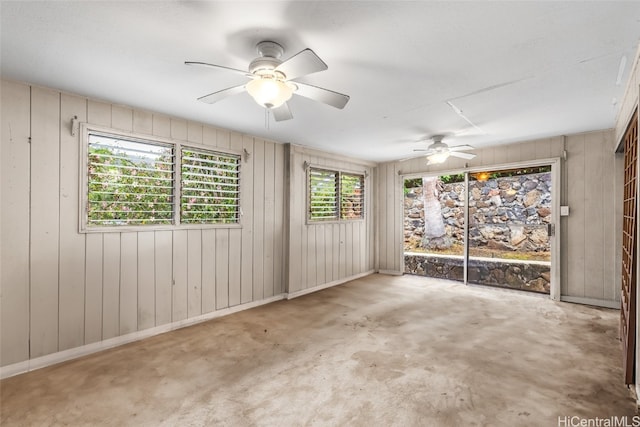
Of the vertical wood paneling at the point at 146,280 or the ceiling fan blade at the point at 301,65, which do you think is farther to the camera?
the vertical wood paneling at the point at 146,280

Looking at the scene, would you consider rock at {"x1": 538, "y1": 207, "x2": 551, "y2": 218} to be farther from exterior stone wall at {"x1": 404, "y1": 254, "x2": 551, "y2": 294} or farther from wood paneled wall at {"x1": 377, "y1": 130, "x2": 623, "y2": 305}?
exterior stone wall at {"x1": 404, "y1": 254, "x2": 551, "y2": 294}

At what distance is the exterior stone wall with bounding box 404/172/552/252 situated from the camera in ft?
15.8

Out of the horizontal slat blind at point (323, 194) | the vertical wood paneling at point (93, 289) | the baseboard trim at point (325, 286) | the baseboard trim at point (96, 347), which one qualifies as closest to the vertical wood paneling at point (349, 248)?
the baseboard trim at point (325, 286)

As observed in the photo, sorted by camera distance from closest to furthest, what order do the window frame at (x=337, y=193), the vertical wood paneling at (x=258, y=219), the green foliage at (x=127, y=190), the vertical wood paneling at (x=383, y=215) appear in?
the green foliage at (x=127, y=190) → the vertical wood paneling at (x=258, y=219) → the window frame at (x=337, y=193) → the vertical wood paneling at (x=383, y=215)

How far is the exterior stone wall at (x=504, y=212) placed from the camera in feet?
15.8

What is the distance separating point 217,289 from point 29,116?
8.15ft

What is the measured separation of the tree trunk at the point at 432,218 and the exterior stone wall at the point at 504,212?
0.36ft

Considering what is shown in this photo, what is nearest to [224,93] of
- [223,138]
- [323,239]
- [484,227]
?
[223,138]

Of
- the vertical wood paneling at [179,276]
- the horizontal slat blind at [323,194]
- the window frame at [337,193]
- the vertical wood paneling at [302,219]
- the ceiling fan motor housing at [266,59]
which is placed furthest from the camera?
the horizontal slat blind at [323,194]

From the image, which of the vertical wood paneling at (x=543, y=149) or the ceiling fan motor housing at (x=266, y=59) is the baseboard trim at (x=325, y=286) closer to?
the ceiling fan motor housing at (x=266, y=59)

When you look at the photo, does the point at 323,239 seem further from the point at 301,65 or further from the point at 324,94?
the point at 301,65

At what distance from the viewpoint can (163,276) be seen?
3400 millimetres

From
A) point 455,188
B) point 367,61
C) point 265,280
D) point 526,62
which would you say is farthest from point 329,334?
point 455,188

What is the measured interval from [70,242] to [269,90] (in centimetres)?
237
